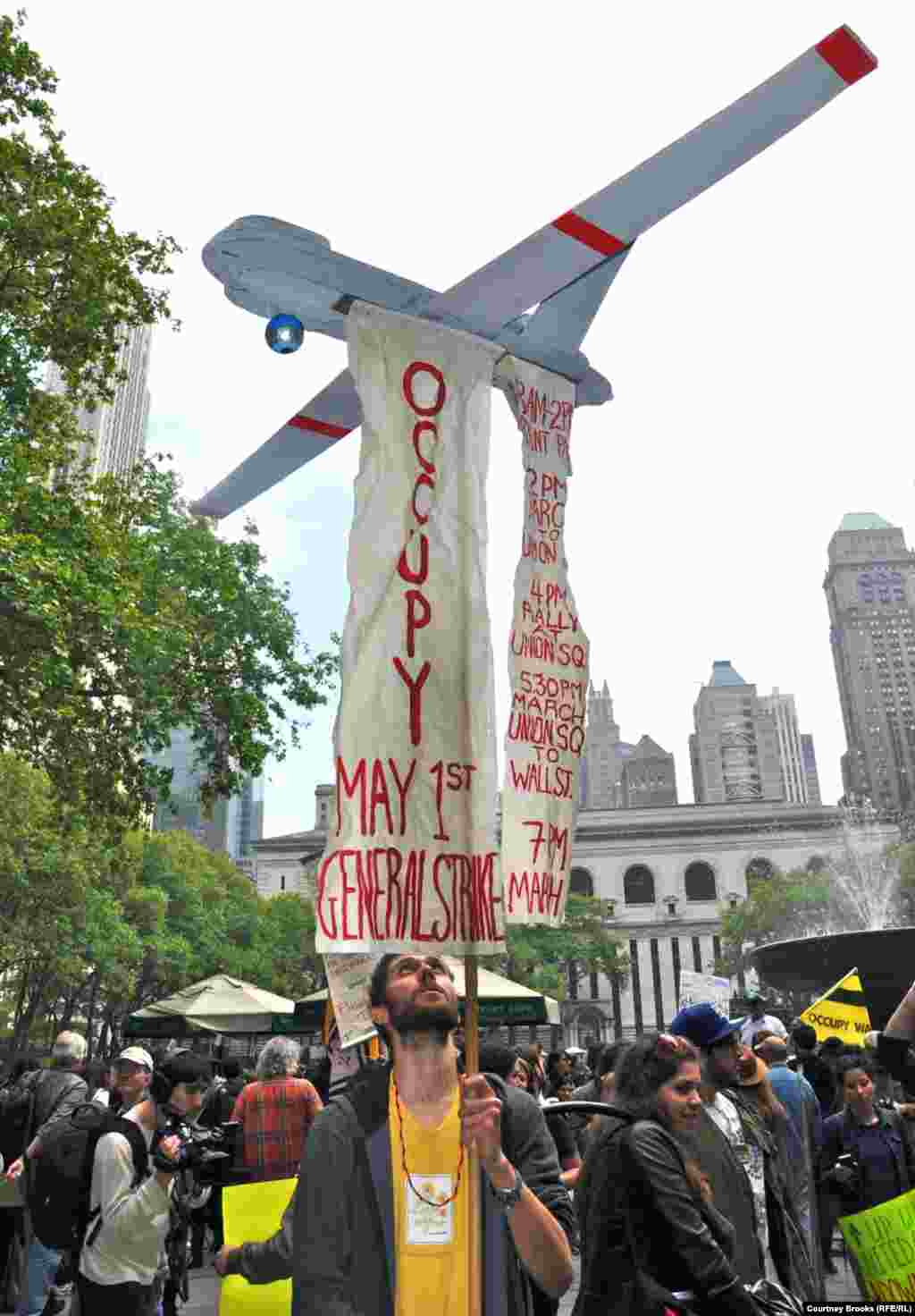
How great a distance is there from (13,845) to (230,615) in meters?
15.1

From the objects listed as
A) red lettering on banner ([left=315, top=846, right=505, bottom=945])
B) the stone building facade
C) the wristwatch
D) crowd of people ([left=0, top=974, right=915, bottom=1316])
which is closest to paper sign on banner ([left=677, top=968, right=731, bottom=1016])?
crowd of people ([left=0, top=974, right=915, bottom=1316])

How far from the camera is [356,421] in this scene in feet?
15.9

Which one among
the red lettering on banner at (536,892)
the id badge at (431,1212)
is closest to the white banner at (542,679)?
the red lettering on banner at (536,892)

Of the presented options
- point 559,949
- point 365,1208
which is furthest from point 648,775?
point 365,1208

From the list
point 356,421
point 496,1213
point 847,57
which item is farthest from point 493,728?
point 847,57

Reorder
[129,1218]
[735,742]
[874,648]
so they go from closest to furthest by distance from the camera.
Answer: [129,1218] → [874,648] → [735,742]

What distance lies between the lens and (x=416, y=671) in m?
3.46

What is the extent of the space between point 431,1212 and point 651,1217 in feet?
2.76

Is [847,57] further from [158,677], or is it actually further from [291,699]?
[291,699]

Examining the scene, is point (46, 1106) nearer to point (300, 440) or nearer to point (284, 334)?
point (300, 440)

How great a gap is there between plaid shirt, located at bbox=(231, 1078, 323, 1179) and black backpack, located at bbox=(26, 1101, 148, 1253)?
9.69 feet

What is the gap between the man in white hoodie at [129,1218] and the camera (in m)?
4.34

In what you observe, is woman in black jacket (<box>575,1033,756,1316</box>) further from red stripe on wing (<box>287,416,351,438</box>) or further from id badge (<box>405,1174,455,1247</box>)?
red stripe on wing (<box>287,416,351,438</box>)

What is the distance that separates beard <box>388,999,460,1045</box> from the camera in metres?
2.90
